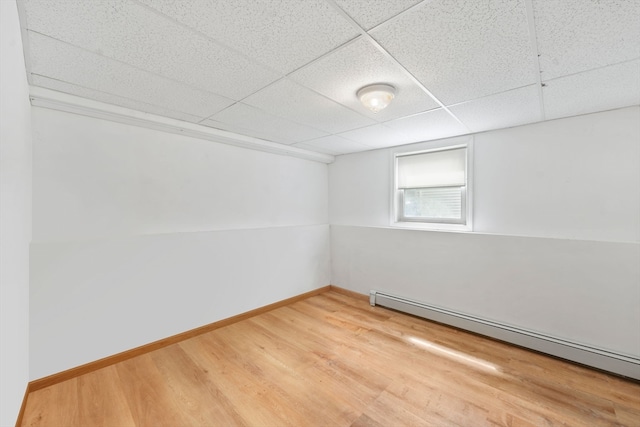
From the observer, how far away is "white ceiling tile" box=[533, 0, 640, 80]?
1.14 meters

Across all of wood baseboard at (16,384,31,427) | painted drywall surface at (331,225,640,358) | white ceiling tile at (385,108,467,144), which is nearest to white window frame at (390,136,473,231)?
white ceiling tile at (385,108,467,144)

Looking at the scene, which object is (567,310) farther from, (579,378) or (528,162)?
(528,162)

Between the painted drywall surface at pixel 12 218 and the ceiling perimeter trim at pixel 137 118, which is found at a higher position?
the ceiling perimeter trim at pixel 137 118

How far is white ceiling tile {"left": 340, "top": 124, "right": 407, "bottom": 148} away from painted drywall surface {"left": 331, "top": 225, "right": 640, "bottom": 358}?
126 centimetres

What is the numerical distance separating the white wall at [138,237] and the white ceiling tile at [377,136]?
1.29 m

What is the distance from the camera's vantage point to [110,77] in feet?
5.82

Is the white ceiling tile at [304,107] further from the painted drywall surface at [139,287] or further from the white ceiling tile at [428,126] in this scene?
the painted drywall surface at [139,287]

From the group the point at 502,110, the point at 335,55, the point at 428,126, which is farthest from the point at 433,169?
the point at 335,55

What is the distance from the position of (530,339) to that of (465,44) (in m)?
2.80

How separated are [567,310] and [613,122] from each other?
180 cm

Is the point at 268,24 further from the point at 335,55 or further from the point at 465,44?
the point at 465,44

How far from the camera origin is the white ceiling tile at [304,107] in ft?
6.59

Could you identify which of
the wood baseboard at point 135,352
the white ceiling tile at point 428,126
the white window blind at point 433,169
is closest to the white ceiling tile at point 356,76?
the white ceiling tile at point 428,126

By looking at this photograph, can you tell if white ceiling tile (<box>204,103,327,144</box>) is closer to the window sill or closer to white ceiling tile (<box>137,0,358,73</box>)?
white ceiling tile (<box>137,0,358,73</box>)
